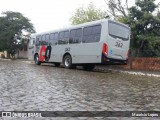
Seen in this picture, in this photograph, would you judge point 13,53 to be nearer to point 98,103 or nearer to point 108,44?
point 108,44

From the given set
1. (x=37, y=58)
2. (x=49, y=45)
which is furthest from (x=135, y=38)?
(x=37, y=58)

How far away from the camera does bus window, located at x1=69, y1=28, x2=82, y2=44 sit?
18766 mm

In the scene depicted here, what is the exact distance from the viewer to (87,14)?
3434 centimetres

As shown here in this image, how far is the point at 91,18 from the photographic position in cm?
3344

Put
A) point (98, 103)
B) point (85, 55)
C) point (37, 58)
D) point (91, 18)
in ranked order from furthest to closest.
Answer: point (91, 18) → point (37, 58) → point (85, 55) → point (98, 103)

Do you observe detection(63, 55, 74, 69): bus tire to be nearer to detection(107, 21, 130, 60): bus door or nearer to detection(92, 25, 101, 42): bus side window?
detection(92, 25, 101, 42): bus side window

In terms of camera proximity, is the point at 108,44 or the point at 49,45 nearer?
the point at 108,44

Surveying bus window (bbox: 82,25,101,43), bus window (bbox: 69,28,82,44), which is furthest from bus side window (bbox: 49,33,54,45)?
bus window (bbox: 82,25,101,43)

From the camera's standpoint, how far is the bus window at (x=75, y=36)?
18.8 meters

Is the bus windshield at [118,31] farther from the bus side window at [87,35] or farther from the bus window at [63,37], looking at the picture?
the bus window at [63,37]

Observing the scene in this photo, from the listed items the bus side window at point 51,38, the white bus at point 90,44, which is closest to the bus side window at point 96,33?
the white bus at point 90,44

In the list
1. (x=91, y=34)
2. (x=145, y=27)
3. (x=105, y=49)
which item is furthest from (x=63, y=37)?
(x=145, y=27)

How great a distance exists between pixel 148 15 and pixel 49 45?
8442 mm

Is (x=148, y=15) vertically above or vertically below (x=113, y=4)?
below
